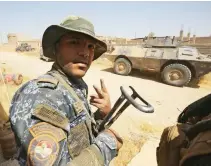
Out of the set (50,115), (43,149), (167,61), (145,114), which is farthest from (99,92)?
(167,61)

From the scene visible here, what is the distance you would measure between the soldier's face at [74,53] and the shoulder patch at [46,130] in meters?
0.56

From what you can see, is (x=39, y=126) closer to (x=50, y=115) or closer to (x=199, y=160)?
(x=50, y=115)

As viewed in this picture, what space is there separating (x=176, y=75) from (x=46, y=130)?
823cm

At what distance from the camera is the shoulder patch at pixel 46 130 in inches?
37.5

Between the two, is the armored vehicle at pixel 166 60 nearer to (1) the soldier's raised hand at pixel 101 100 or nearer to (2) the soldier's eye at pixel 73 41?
(1) the soldier's raised hand at pixel 101 100

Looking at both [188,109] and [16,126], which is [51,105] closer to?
[16,126]

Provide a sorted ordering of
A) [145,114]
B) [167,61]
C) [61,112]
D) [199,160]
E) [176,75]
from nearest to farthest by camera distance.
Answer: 1. [199,160]
2. [61,112]
3. [145,114]
4. [176,75]
5. [167,61]

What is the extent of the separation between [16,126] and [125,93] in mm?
723

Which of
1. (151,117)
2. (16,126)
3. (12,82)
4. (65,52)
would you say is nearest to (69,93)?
(65,52)

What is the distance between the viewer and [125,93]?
1335mm

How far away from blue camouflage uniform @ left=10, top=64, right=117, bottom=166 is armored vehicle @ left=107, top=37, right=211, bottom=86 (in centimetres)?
771

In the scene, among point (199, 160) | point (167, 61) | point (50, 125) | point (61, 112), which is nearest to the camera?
point (199, 160)

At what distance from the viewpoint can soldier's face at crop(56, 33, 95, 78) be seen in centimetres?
141

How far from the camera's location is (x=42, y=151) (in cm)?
92
